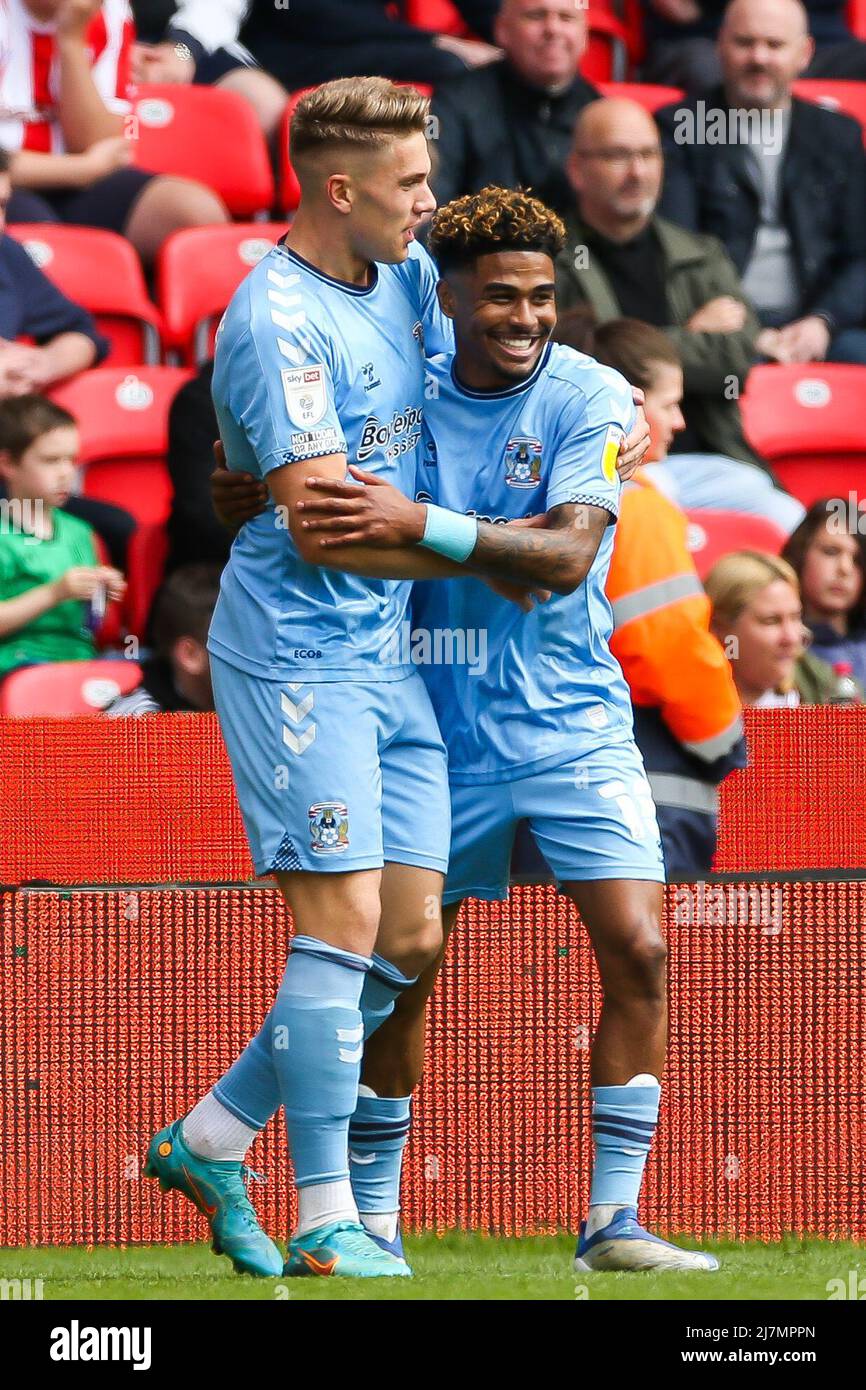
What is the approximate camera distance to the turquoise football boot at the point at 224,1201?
155 inches

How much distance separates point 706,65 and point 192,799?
15.5 feet

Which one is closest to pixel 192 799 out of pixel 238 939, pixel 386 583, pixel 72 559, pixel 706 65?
pixel 238 939

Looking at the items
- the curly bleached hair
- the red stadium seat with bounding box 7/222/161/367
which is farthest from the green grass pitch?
the red stadium seat with bounding box 7/222/161/367

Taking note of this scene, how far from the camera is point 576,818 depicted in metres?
3.95

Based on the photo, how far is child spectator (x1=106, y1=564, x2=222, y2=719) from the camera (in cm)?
597

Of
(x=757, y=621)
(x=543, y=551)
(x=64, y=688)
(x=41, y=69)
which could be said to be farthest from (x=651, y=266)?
(x=543, y=551)

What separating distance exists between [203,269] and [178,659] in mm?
2222

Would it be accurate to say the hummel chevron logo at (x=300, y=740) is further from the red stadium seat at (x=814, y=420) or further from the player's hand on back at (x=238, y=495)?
the red stadium seat at (x=814, y=420)

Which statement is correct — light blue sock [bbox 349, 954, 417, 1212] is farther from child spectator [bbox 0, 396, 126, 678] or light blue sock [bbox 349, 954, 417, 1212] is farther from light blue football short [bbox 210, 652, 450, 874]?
child spectator [bbox 0, 396, 126, 678]

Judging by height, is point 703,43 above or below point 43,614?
above

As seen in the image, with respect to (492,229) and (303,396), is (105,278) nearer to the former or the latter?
(492,229)

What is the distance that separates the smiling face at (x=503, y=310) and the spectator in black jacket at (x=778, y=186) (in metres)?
3.91

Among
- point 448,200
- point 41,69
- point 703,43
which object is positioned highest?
point 703,43
